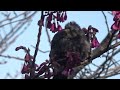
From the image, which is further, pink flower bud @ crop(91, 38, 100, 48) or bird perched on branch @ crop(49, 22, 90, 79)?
bird perched on branch @ crop(49, 22, 90, 79)

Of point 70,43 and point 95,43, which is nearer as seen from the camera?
point 95,43

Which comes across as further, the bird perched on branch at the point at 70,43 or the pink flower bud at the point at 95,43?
the bird perched on branch at the point at 70,43

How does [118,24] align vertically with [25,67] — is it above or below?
above

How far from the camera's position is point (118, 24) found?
160cm
